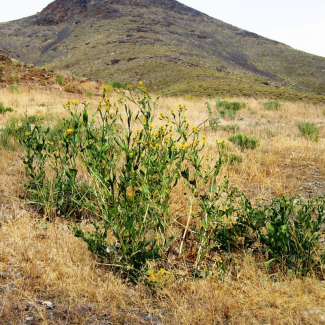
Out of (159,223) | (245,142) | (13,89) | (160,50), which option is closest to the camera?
(159,223)

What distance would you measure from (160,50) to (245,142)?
33749 millimetres

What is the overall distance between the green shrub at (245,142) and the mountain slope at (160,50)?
51.2 ft

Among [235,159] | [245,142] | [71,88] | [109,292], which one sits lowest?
[109,292]

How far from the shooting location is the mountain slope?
1106 inches

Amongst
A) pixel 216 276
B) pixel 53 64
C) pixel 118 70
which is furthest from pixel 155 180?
pixel 53 64

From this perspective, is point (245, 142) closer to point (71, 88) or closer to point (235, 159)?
point (235, 159)

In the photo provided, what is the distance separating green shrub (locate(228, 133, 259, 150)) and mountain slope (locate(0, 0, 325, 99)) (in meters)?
15.6

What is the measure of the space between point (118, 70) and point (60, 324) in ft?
103

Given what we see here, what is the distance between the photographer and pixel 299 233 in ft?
6.65

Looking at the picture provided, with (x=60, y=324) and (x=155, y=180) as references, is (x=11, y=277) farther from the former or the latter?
(x=155, y=180)

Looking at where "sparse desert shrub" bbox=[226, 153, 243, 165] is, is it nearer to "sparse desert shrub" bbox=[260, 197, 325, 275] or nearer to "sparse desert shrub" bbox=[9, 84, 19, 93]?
"sparse desert shrub" bbox=[260, 197, 325, 275]

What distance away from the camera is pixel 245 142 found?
201 inches

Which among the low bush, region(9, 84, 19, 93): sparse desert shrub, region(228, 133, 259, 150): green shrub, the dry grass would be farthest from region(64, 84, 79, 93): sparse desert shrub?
the low bush

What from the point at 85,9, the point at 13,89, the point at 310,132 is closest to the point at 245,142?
the point at 310,132
